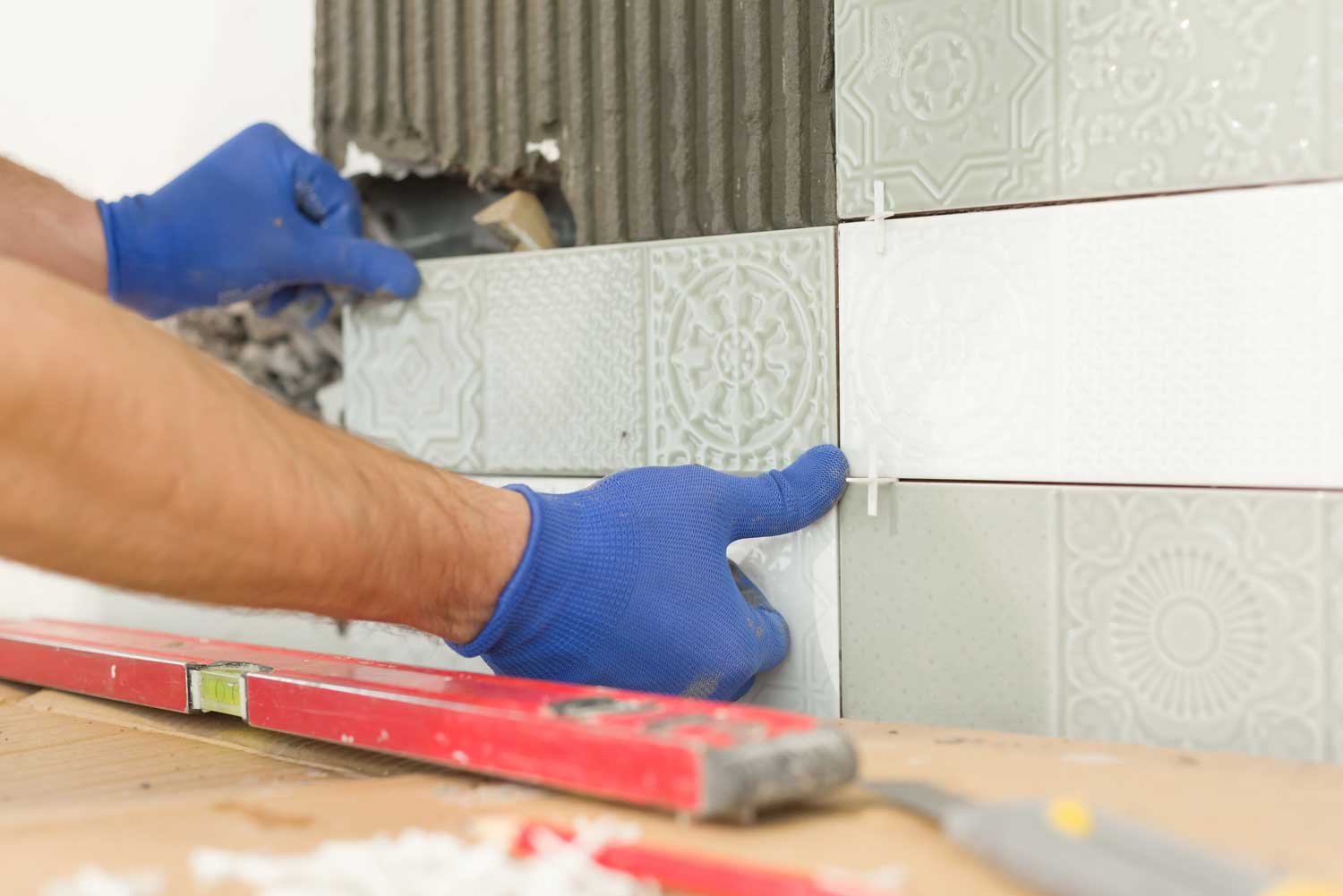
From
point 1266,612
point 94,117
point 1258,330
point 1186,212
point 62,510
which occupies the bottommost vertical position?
point 1266,612

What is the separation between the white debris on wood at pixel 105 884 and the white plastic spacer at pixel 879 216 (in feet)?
2.75

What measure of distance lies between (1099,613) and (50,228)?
1.28 meters

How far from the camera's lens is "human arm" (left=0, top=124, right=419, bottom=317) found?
140 cm

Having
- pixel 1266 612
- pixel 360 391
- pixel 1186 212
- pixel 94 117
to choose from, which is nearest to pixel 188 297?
pixel 360 391

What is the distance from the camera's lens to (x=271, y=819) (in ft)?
2.38

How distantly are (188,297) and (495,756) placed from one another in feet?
3.06

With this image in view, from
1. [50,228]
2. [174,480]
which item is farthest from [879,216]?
[50,228]

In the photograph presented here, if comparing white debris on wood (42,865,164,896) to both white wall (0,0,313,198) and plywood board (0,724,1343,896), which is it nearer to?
plywood board (0,724,1343,896)

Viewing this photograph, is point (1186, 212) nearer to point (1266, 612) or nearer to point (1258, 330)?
point (1258, 330)

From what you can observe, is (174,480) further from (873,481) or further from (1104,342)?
(1104,342)

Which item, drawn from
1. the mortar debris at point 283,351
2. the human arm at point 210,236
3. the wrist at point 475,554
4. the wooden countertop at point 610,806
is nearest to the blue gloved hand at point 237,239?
the human arm at point 210,236

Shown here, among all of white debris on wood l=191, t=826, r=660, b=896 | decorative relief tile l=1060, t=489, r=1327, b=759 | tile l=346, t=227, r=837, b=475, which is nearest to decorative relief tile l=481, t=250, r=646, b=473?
tile l=346, t=227, r=837, b=475

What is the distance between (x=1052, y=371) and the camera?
1.05 metres

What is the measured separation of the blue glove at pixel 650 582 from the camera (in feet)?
3.32
